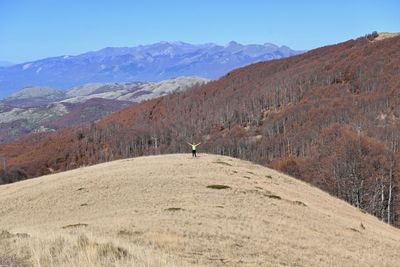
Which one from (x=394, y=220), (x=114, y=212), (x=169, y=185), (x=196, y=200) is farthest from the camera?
(x=394, y=220)

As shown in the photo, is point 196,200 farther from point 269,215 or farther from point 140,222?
point 140,222

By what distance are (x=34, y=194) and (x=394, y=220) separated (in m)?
73.9

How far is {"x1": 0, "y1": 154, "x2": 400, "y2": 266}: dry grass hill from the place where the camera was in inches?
664

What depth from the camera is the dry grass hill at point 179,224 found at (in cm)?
1688

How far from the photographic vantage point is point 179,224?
90.2 ft

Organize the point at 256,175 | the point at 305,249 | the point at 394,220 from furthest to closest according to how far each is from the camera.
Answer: the point at 394,220 → the point at 256,175 → the point at 305,249

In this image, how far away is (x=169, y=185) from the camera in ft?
153

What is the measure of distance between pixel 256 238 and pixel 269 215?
10.3 m

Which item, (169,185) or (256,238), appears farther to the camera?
(169,185)

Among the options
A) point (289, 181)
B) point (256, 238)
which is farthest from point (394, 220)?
point (256, 238)

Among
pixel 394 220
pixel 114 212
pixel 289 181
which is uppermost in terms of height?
pixel 114 212

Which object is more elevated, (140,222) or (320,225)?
(140,222)

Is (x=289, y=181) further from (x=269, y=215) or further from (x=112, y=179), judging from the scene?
(x=269, y=215)

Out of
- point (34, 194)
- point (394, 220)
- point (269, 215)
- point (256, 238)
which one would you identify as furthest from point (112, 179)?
point (394, 220)
